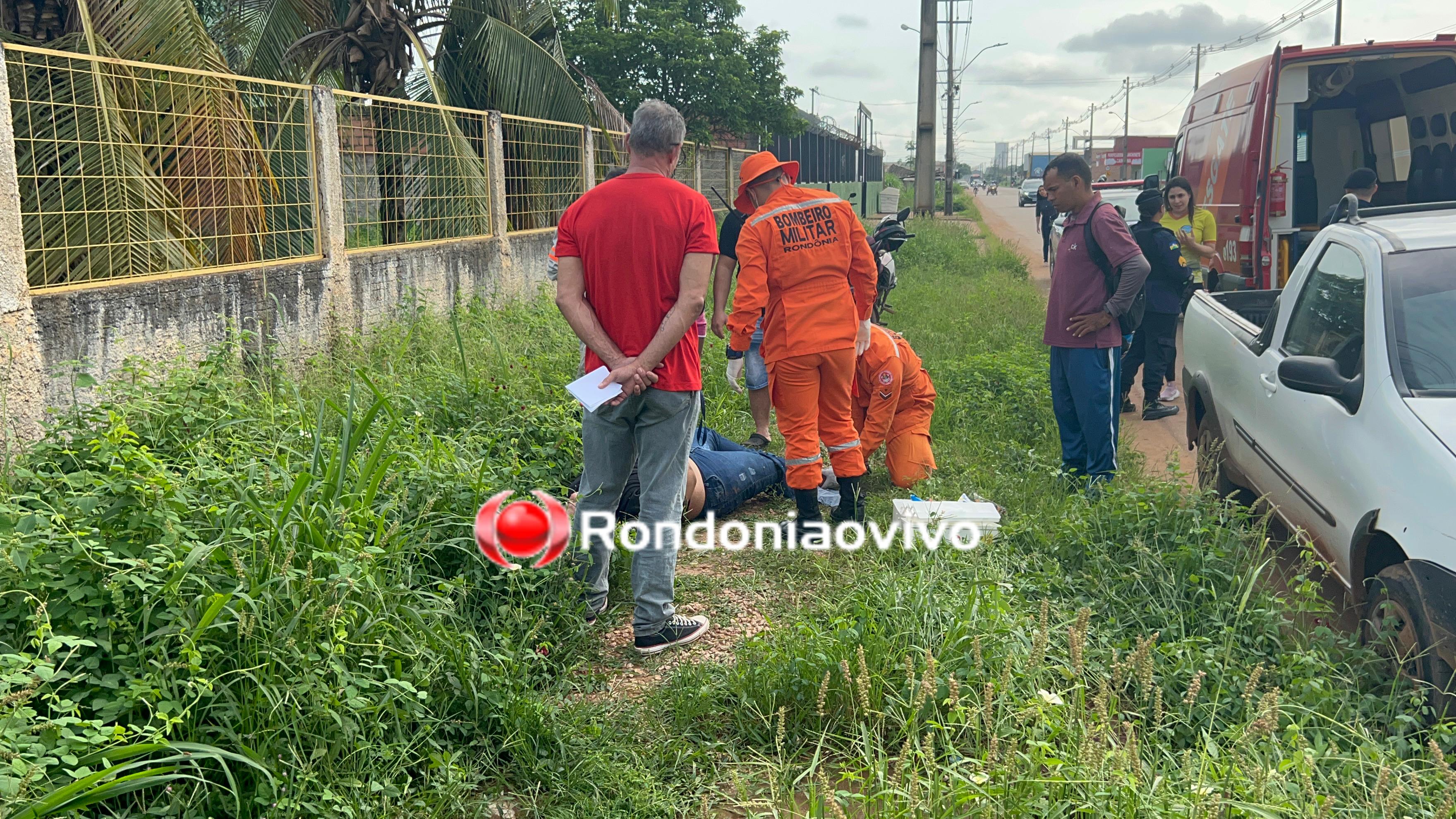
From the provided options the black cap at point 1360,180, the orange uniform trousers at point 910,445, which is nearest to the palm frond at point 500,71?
the orange uniform trousers at point 910,445

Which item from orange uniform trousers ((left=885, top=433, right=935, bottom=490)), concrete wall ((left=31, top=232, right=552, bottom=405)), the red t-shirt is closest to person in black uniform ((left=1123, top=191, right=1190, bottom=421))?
orange uniform trousers ((left=885, top=433, right=935, bottom=490))

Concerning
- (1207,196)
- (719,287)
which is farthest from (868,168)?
(719,287)

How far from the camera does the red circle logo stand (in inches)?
152

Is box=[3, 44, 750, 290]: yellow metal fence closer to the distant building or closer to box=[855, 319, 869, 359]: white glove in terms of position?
box=[855, 319, 869, 359]: white glove

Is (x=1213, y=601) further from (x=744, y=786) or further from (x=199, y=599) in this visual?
(x=199, y=599)

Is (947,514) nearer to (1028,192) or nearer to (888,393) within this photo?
(888,393)

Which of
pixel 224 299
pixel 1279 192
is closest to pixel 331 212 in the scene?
pixel 224 299

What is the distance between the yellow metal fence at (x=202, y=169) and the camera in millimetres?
5227

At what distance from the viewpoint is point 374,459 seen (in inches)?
124

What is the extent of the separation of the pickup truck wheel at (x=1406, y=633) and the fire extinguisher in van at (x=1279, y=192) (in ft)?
21.0

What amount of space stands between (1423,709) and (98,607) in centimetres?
359

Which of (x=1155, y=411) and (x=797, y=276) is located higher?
(x=797, y=276)

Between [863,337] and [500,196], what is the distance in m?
6.51

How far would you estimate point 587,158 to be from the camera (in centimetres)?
1333
